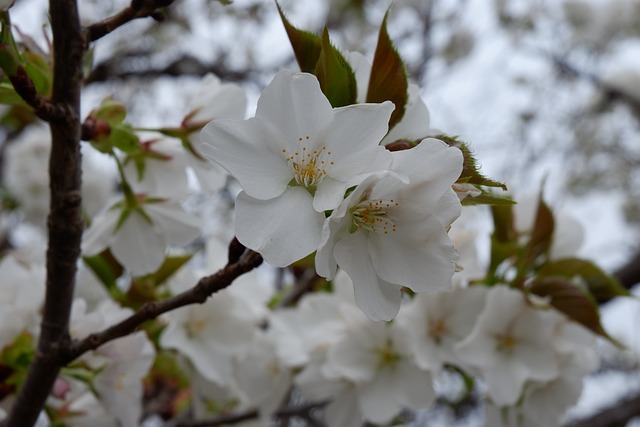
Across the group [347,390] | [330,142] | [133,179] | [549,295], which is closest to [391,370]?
[347,390]

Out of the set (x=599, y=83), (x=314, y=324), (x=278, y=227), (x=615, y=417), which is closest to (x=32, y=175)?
(x=314, y=324)

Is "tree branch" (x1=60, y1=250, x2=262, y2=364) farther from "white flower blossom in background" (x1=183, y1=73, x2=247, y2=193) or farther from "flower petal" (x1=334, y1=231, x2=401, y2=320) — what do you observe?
"white flower blossom in background" (x1=183, y1=73, x2=247, y2=193)

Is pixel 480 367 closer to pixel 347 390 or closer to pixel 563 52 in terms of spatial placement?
pixel 347 390

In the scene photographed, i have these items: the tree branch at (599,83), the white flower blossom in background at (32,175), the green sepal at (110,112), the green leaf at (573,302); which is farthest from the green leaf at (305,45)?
the tree branch at (599,83)

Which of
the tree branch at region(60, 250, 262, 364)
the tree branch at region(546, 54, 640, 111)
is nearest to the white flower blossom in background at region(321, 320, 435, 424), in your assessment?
the tree branch at region(60, 250, 262, 364)

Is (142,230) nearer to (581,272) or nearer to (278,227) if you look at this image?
(278,227)

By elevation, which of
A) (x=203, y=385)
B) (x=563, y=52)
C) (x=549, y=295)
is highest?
(x=549, y=295)
